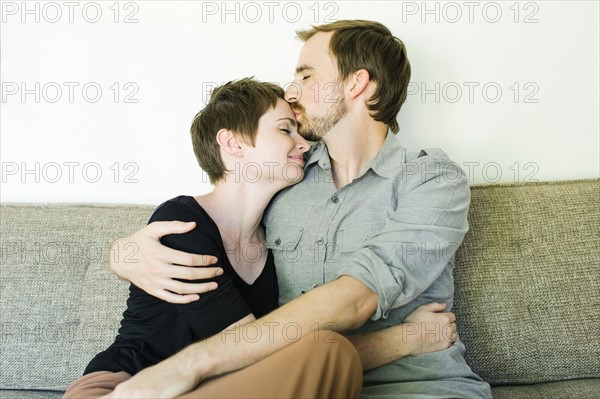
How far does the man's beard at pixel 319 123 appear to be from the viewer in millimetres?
1745

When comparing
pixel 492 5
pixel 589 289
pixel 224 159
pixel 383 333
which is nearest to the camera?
pixel 383 333

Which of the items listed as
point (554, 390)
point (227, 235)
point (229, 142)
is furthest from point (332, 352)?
point (554, 390)

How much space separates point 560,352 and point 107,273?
118 centimetres

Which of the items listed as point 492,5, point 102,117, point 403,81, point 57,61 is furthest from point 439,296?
point 57,61

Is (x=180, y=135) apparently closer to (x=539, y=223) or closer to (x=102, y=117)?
(x=102, y=117)

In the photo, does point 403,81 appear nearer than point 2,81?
Yes

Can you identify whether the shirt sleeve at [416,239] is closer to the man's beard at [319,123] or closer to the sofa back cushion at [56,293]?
the man's beard at [319,123]

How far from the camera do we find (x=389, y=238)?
4.89ft

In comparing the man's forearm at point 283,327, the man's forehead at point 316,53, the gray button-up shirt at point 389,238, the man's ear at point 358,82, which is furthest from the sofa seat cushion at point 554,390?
the man's forehead at point 316,53

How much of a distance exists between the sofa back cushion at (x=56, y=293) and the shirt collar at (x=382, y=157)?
0.51 metres

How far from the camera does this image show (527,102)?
2.09 meters

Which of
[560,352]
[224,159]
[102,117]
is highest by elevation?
[102,117]

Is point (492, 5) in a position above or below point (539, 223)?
above

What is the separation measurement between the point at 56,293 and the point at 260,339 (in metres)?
0.73
